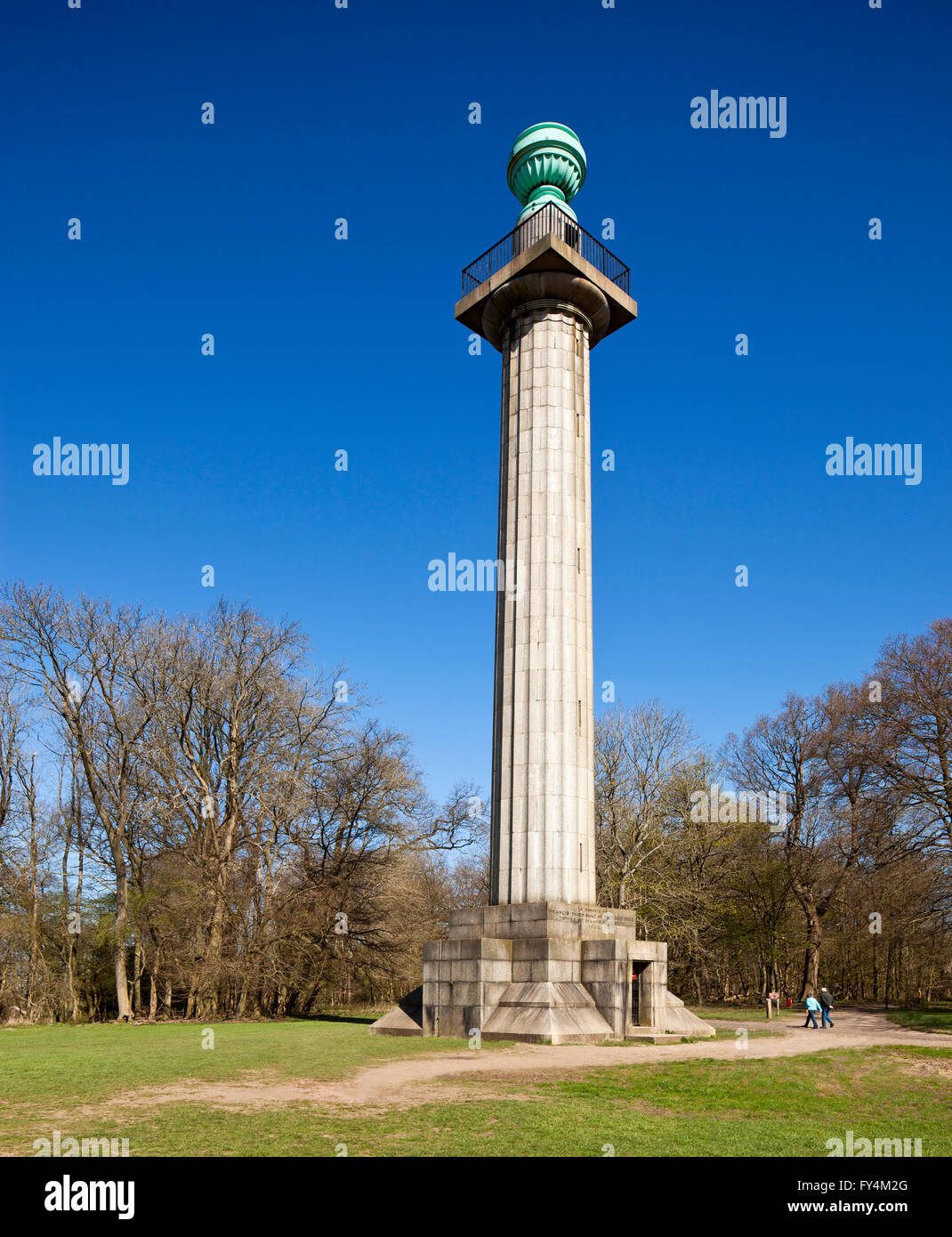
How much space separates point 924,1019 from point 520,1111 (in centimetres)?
3096

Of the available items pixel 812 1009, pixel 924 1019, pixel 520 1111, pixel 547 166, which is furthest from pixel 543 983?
pixel 547 166

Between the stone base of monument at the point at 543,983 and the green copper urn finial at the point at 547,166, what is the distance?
74.0 ft

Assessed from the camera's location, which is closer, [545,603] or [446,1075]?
[446,1075]

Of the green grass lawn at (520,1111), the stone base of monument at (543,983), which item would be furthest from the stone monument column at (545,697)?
the green grass lawn at (520,1111)

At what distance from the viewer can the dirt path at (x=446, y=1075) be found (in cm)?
1229

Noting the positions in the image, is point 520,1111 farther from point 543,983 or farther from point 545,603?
point 545,603

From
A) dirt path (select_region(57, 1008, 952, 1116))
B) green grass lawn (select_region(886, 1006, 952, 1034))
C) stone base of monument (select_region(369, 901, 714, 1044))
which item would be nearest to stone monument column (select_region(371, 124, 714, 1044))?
stone base of monument (select_region(369, 901, 714, 1044))

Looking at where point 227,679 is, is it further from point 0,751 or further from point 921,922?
point 921,922

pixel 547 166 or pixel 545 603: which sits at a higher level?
pixel 547 166

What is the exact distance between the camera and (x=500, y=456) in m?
29.7

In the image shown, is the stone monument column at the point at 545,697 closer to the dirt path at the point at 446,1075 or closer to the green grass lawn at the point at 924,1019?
the dirt path at the point at 446,1075

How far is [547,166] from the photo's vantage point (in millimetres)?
31938
